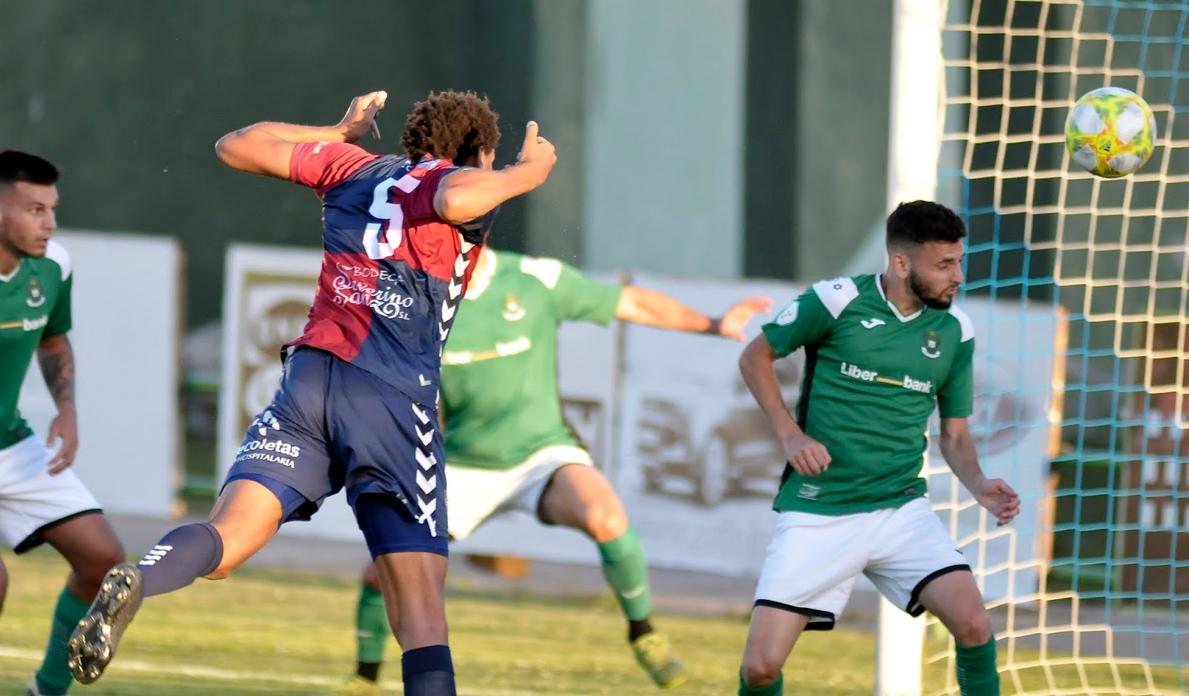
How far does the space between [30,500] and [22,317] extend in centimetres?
61

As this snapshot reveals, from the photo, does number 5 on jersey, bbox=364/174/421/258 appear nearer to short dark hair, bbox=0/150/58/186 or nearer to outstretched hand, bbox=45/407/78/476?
short dark hair, bbox=0/150/58/186

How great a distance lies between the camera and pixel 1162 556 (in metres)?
9.15

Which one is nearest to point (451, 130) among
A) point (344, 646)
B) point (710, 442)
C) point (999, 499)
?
point (999, 499)

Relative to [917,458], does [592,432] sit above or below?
below

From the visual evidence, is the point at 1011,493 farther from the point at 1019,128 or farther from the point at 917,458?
the point at 1019,128

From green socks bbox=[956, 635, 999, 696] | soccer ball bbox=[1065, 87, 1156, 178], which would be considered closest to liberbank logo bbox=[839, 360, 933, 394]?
green socks bbox=[956, 635, 999, 696]

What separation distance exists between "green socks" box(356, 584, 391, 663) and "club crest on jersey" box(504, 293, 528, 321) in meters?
1.22

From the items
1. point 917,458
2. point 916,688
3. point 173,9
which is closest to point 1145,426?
point 916,688

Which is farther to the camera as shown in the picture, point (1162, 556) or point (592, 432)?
point (592, 432)

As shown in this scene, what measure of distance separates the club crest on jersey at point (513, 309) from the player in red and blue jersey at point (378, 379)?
7.31 ft

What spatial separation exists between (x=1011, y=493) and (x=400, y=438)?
1.94 m

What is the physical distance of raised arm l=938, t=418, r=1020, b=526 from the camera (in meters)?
5.57

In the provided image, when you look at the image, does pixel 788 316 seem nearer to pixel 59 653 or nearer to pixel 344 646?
pixel 59 653

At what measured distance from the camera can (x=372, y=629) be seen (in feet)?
22.1
